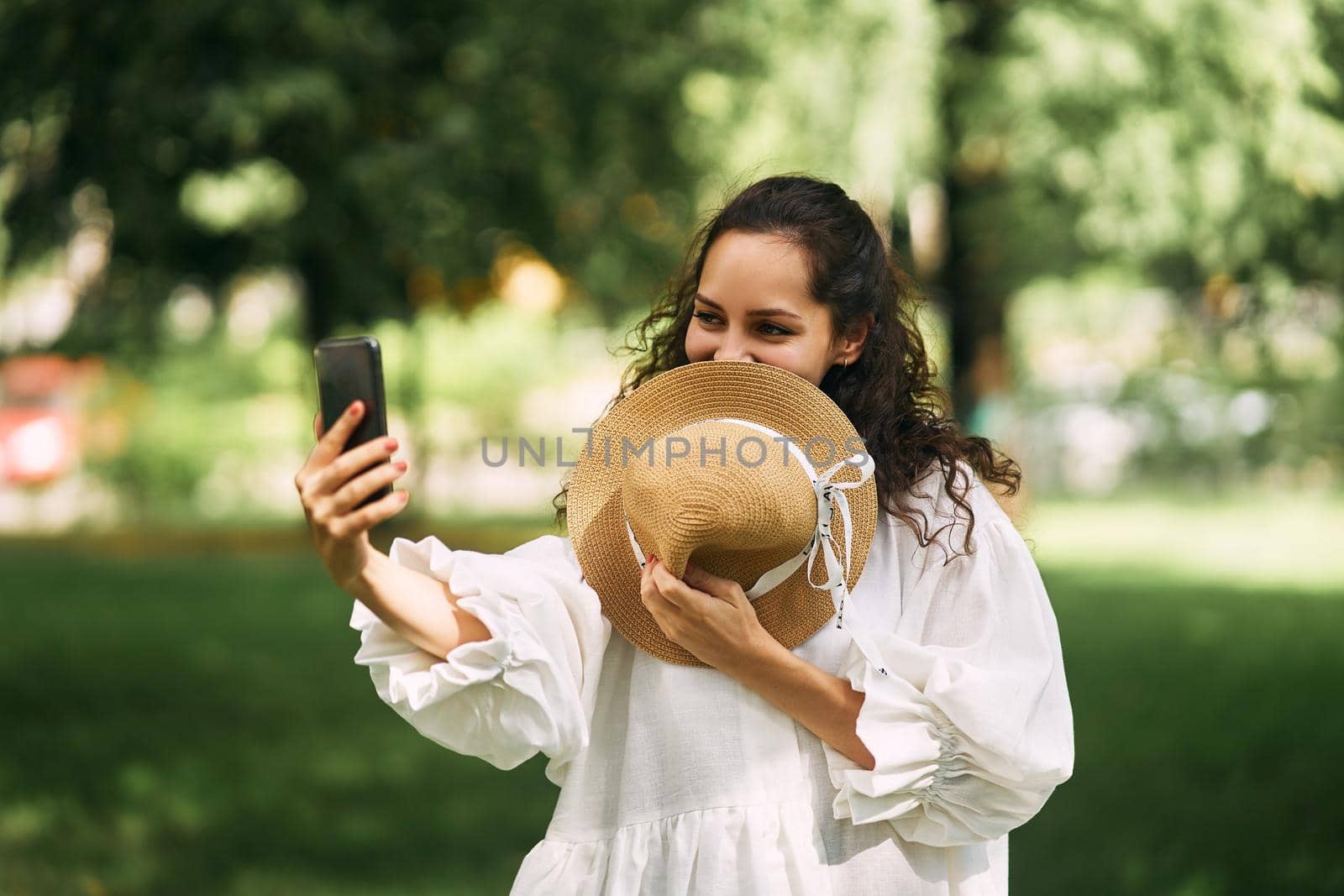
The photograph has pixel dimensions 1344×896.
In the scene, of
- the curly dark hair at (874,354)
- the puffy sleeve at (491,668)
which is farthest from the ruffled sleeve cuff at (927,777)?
the puffy sleeve at (491,668)

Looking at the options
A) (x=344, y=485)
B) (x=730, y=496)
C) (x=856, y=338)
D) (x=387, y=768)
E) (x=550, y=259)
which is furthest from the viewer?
(x=550, y=259)

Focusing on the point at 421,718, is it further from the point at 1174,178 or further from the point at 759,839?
the point at 1174,178

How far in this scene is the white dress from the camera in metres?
2.06

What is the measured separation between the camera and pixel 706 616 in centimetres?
209

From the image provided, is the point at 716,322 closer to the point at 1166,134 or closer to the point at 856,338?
the point at 856,338

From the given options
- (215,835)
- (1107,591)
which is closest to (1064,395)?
(1107,591)

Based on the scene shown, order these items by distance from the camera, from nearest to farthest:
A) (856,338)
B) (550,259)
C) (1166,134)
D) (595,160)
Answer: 1. (856,338)
2. (595,160)
3. (550,259)
4. (1166,134)

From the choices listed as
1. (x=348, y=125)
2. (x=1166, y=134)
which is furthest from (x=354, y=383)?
(x=1166, y=134)

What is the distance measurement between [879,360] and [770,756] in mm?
662

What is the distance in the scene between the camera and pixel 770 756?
218 centimetres

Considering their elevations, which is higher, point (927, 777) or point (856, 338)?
point (856, 338)

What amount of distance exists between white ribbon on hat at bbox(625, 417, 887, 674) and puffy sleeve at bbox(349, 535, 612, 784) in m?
0.18

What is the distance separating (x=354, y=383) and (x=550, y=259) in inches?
279

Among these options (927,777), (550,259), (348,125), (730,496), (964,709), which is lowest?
(927,777)
